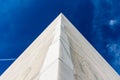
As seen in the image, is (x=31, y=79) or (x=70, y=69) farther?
(x=31, y=79)

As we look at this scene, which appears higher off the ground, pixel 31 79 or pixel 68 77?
pixel 31 79

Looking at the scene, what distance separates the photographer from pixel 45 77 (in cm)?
210

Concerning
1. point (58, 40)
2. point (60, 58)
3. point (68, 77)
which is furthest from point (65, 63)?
point (58, 40)

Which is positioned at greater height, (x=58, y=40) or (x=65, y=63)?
(x=58, y=40)

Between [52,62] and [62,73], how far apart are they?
0.27 m

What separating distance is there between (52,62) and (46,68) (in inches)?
2.9

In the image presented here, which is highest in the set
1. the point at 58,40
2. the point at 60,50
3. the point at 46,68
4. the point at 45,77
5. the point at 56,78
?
the point at 58,40

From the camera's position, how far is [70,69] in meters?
2.33

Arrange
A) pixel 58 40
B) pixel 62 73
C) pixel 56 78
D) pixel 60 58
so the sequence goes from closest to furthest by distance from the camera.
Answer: pixel 56 78 < pixel 62 73 < pixel 60 58 < pixel 58 40

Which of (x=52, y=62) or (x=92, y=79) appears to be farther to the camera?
(x=92, y=79)

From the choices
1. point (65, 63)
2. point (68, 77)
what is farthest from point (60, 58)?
point (68, 77)

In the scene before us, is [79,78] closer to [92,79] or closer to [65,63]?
[65,63]

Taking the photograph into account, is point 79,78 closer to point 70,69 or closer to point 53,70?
point 70,69

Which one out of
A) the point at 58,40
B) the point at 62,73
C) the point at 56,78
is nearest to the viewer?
the point at 56,78
